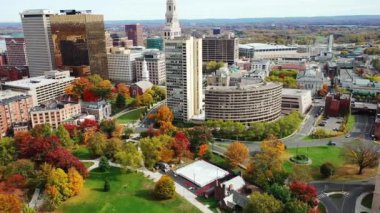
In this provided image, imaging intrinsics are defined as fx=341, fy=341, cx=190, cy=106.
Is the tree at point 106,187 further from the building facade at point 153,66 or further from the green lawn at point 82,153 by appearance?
the building facade at point 153,66

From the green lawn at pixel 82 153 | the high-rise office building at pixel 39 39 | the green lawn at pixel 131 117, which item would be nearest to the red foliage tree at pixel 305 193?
the green lawn at pixel 82 153

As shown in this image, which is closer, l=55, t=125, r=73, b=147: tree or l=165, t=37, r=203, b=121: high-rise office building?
l=55, t=125, r=73, b=147: tree

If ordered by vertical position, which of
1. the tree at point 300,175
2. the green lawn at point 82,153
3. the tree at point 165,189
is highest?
the tree at point 300,175

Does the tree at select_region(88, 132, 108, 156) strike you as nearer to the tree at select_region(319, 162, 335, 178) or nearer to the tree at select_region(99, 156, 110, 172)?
the tree at select_region(99, 156, 110, 172)

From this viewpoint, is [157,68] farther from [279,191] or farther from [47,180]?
[279,191]

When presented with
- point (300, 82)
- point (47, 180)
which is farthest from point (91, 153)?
point (300, 82)

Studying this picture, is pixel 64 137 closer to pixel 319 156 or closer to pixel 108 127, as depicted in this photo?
pixel 108 127

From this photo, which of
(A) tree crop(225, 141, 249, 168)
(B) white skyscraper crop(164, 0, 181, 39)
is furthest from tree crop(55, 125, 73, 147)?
(B) white skyscraper crop(164, 0, 181, 39)
